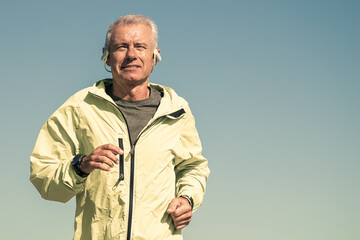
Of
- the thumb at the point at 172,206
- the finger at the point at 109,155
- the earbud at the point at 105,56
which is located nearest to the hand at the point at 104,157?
the finger at the point at 109,155

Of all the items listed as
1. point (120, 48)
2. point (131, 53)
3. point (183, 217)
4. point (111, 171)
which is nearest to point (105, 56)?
point (120, 48)

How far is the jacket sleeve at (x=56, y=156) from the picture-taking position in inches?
195

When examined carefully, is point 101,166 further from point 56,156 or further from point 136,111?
point 136,111

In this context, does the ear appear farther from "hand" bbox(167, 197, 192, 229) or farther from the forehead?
"hand" bbox(167, 197, 192, 229)

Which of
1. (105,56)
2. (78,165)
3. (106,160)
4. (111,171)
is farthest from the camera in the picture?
(105,56)

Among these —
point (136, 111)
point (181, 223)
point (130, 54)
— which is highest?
point (130, 54)

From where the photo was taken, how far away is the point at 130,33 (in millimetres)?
5473

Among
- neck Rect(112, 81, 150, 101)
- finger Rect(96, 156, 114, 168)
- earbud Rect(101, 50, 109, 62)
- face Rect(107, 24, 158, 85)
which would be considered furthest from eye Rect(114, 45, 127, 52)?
finger Rect(96, 156, 114, 168)

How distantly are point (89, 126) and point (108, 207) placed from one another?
80 centimetres

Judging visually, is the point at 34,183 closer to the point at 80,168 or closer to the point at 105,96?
the point at 80,168

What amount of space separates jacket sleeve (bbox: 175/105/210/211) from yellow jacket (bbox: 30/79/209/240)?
2 centimetres

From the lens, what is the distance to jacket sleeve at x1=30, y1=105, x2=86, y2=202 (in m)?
4.94

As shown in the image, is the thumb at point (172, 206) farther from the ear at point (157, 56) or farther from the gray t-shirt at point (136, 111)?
the ear at point (157, 56)

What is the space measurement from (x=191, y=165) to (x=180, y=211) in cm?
72
